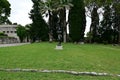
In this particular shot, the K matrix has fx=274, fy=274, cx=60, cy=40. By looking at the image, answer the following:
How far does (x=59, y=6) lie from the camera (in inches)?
2242

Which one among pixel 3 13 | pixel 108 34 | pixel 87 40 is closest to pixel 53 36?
pixel 87 40

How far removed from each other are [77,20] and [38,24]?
39.8 ft

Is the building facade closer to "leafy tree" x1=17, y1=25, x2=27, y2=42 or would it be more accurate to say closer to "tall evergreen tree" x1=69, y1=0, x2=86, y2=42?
"leafy tree" x1=17, y1=25, x2=27, y2=42

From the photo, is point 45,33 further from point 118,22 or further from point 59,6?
point 118,22

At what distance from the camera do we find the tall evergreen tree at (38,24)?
63.7 m

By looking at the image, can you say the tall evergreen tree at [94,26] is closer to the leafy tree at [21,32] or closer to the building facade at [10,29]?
the leafy tree at [21,32]

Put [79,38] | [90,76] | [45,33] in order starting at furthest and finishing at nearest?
1. [45,33]
2. [79,38]
3. [90,76]

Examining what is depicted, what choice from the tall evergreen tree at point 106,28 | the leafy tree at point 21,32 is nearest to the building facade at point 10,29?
the leafy tree at point 21,32

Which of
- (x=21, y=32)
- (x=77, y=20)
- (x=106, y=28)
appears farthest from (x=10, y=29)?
(x=77, y=20)

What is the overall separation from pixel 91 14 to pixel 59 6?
7.07 meters

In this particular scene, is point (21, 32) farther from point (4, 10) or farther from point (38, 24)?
point (38, 24)

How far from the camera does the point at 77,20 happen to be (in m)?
55.1

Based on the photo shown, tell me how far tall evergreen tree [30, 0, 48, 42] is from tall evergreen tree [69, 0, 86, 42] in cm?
977

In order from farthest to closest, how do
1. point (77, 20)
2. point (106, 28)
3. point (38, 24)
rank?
point (38, 24)
point (106, 28)
point (77, 20)
